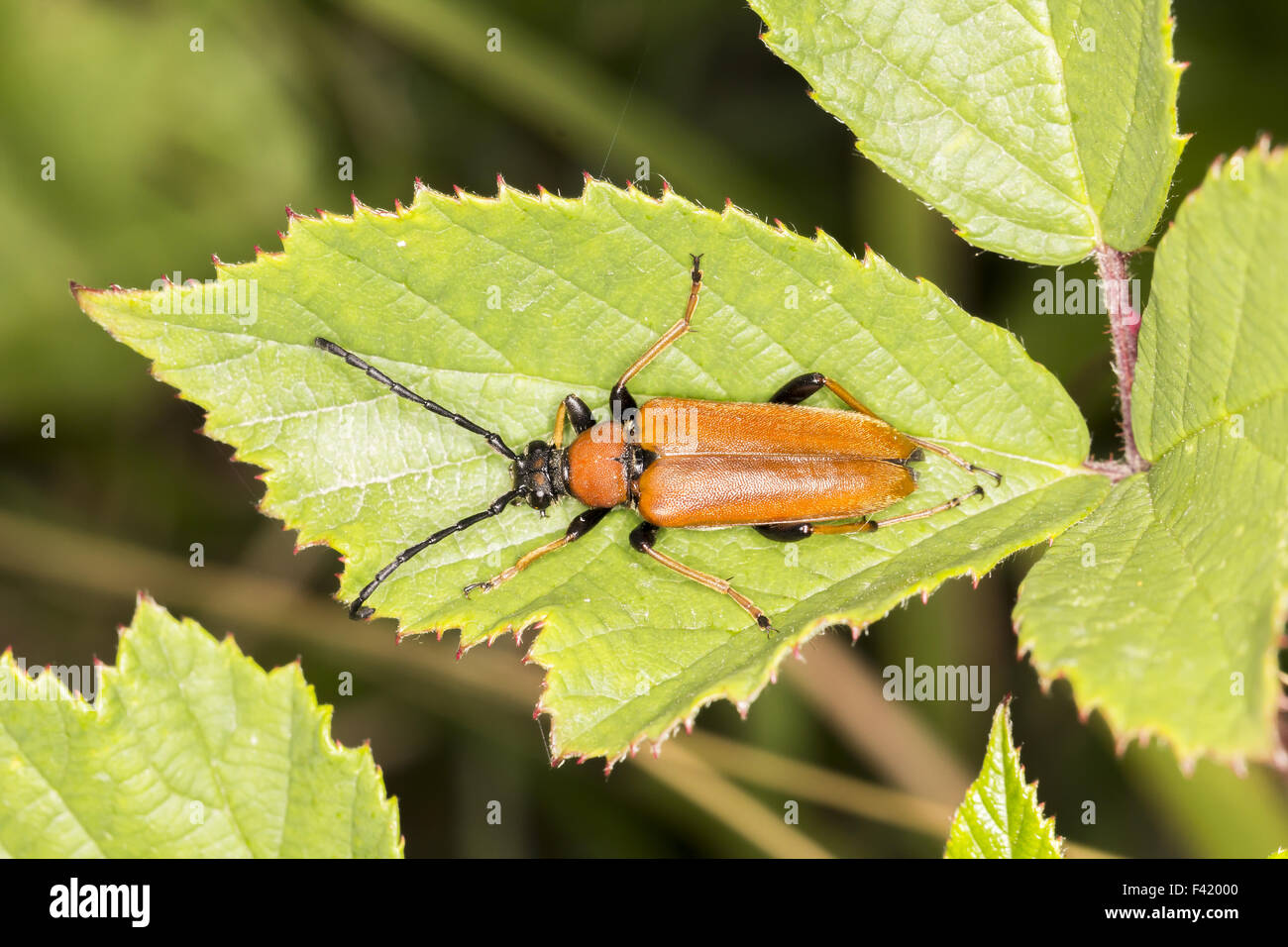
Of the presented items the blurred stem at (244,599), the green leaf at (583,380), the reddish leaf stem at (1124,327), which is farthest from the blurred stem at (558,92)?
the blurred stem at (244,599)

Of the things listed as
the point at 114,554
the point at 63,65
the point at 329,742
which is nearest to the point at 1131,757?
the point at 329,742

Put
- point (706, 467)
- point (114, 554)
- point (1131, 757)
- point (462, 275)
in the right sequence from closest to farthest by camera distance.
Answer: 1. point (462, 275)
2. point (706, 467)
3. point (1131, 757)
4. point (114, 554)

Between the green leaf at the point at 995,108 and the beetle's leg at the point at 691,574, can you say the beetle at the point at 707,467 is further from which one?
the green leaf at the point at 995,108

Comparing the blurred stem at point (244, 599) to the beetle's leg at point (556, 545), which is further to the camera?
the blurred stem at point (244, 599)

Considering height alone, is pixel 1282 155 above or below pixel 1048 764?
above

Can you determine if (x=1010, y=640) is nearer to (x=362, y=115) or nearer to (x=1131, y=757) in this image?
(x=1131, y=757)

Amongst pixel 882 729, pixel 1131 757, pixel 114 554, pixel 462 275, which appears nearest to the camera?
pixel 462 275

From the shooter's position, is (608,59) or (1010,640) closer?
(1010,640)

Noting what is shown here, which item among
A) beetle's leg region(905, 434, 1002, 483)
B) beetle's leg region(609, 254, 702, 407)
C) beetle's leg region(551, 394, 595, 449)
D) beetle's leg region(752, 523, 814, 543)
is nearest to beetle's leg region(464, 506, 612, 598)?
beetle's leg region(551, 394, 595, 449)
